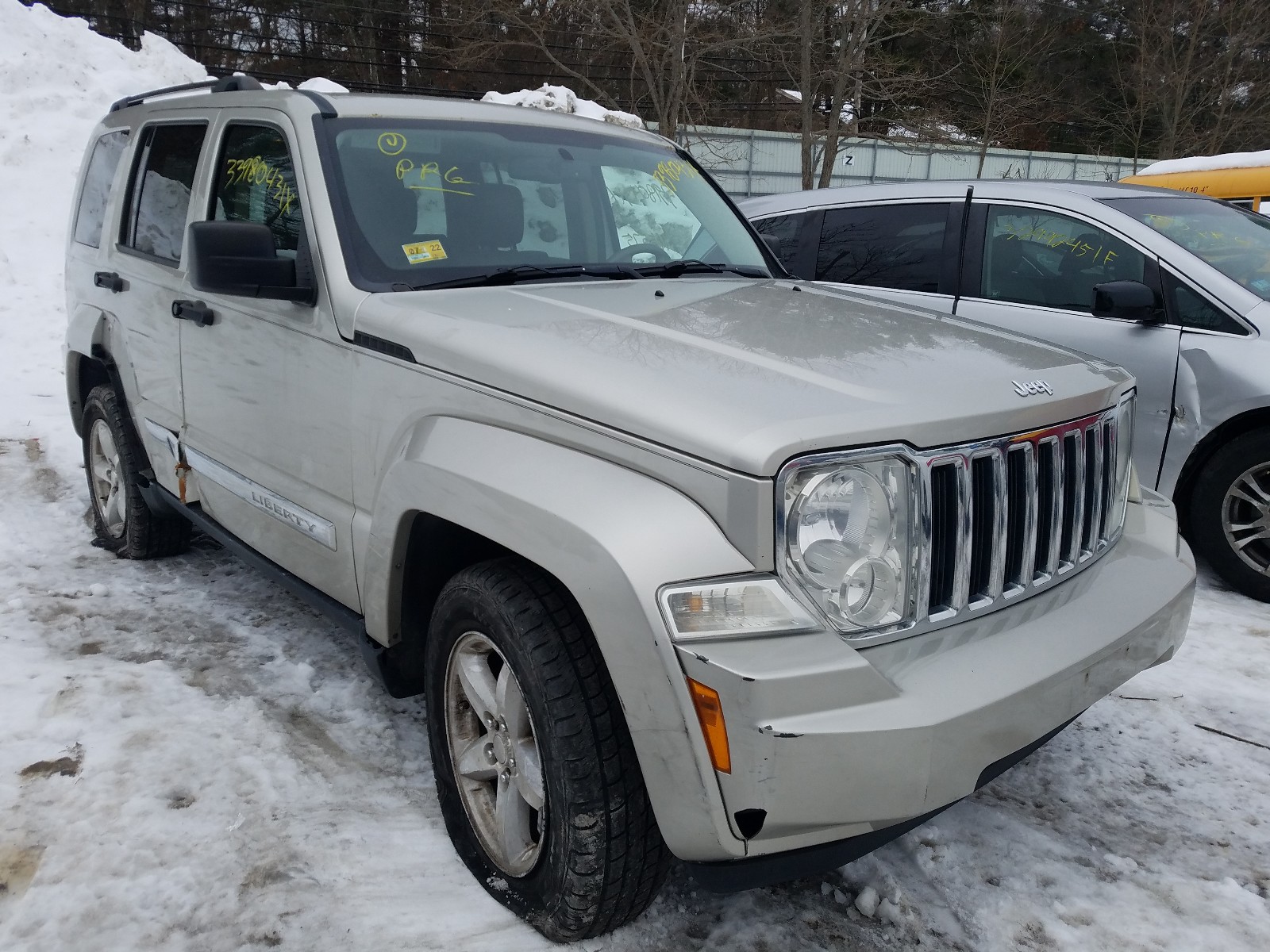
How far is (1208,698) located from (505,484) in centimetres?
273

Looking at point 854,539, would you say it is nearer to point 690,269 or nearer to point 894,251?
point 690,269

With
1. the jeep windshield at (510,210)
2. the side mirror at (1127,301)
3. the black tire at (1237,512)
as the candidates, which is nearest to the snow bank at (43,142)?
the jeep windshield at (510,210)

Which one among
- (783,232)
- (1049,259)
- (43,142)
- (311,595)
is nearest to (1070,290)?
(1049,259)

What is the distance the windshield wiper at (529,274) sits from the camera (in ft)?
8.84

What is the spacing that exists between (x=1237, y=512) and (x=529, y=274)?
341cm

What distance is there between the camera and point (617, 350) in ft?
7.06

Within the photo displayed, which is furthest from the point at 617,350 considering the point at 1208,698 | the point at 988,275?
the point at 988,275

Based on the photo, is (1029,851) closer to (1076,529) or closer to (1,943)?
Result: (1076,529)

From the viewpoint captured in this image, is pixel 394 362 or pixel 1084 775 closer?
pixel 394 362

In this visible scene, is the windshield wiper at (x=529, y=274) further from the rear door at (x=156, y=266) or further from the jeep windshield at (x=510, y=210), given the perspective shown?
the rear door at (x=156, y=266)

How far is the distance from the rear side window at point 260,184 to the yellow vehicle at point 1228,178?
11500 millimetres

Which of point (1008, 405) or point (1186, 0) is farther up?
point (1186, 0)

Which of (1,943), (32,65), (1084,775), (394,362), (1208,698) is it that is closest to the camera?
(1,943)

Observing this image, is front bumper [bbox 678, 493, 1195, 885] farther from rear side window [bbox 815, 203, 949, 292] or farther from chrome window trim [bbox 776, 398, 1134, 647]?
rear side window [bbox 815, 203, 949, 292]
